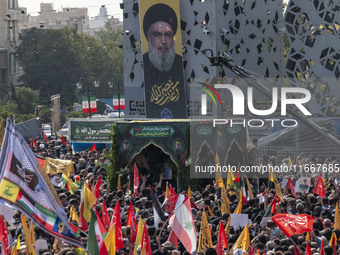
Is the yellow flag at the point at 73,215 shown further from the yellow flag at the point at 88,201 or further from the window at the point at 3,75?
the window at the point at 3,75

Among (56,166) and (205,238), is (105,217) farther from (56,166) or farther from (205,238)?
(56,166)

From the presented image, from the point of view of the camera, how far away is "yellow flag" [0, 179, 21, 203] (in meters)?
12.9

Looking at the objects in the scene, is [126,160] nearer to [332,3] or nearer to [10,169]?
[10,169]

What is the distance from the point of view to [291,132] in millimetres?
37625

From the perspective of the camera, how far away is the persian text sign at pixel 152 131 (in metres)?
26.8

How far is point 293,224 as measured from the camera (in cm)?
1520

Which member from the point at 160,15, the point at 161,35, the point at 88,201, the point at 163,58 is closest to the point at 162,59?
the point at 163,58

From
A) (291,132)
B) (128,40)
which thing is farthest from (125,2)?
(291,132)

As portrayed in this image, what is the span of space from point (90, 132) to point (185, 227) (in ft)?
77.2

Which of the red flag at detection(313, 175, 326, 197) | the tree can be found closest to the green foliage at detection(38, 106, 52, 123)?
the tree

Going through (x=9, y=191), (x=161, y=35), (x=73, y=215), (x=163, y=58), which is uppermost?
(x=161, y=35)

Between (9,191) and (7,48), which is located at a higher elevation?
(7,48)

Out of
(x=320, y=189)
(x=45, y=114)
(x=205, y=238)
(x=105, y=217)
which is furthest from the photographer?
(x=45, y=114)

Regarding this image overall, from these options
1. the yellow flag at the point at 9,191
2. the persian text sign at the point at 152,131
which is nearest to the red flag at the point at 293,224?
the yellow flag at the point at 9,191
